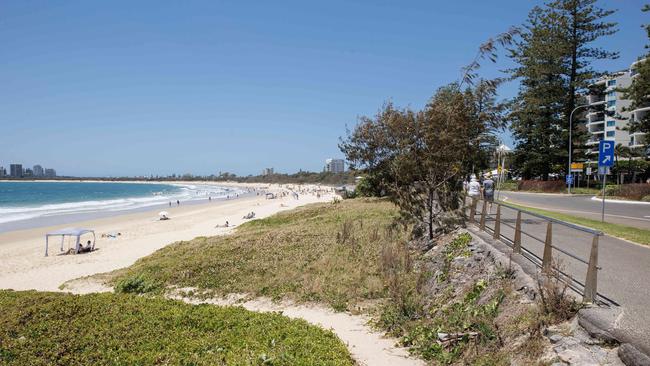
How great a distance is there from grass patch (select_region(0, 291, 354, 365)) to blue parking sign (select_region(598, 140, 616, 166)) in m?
13.3

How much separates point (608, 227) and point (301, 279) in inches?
386

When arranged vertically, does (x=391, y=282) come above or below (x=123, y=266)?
above

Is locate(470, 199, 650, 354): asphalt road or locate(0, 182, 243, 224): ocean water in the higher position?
locate(470, 199, 650, 354): asphalt road

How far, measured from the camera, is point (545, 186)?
42625 mm

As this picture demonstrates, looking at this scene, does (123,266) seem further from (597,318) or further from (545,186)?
(545,186)

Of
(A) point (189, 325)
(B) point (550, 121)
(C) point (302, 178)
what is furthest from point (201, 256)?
(C) point (302, 178)

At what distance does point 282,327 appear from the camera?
22.5 ft

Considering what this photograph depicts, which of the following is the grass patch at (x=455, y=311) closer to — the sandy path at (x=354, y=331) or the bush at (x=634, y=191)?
the sandy path at (x=354, y=331)

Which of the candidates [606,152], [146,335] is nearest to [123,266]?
[146,335]

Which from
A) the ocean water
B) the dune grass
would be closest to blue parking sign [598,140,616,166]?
the dune grass

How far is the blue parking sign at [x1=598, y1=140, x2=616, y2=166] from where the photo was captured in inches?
589

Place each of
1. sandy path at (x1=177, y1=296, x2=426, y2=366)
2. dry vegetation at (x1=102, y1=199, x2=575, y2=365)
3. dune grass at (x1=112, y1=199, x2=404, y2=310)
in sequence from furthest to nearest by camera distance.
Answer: dune grass at (x1=112, y1=199, x2=404, y2=310), sandy path at (x1=177, y1=296, x2=426, y2=366), dry vegetation at (x1=102, y1=199, x2=575, y2=365)

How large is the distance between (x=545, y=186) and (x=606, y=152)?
3003 cm

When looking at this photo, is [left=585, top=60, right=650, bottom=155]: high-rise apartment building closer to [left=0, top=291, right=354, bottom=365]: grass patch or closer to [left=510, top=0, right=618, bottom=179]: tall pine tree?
[left=510, top=0, right=618, bottom=179]: tall pine tree
